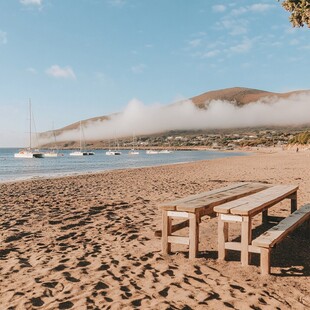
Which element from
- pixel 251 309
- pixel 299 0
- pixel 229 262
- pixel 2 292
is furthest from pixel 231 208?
pixel 299 0

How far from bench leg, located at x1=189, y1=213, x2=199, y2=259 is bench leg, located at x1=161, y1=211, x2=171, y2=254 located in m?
0.42

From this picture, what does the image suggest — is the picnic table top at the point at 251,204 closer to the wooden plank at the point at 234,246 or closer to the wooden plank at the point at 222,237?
the wooden plank at the point at 222,237

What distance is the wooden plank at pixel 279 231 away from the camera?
4.68 meters

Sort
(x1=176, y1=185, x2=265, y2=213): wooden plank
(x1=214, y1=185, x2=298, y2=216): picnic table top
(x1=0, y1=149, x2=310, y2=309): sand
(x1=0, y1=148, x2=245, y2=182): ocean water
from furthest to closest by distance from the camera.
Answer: (x1=0, y1=148, x2=245, y2=182): ocean water
(x1=176, y1=185, x2=265, y2=213): wooden plank
(x1=214, y1=185, x2=298, y2=216): picnic table top
(x1=0, y1=149, x2=310, y2=309): sand

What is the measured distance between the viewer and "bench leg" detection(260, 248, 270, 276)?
4781 mm

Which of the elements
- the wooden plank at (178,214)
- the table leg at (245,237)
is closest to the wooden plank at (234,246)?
the table leg at (245,237)

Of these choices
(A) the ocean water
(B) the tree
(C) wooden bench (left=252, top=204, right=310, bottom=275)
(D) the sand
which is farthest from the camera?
(A) the ocean water

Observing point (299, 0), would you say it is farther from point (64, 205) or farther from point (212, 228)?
point (64, 205)

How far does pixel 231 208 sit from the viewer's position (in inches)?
203

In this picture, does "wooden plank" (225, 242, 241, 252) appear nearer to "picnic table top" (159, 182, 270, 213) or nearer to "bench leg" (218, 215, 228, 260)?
"bench leg" (218, 215, 228, 260)

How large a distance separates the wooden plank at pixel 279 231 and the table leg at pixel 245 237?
0.21 meters

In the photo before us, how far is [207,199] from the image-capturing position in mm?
5945

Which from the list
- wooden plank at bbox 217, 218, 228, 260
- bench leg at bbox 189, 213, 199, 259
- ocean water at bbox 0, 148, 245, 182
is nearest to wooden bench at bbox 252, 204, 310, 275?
wooden plank at bbox 217, 218, 228, 260

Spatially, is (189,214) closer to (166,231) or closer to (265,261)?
(166,231)
